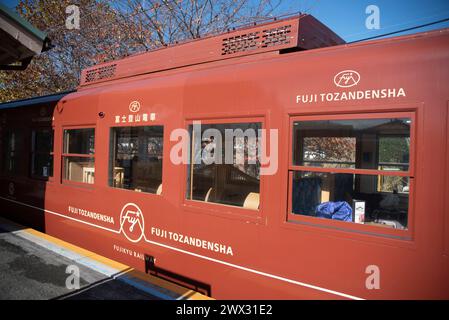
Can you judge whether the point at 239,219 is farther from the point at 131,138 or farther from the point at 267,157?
the point at 131,138

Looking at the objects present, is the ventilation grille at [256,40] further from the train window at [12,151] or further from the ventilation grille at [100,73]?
the train window at [12,151]

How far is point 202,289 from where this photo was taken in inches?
148

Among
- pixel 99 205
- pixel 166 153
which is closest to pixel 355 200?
pixel 166 153

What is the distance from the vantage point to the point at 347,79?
293 cm

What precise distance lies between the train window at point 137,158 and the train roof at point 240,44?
91 centimetres

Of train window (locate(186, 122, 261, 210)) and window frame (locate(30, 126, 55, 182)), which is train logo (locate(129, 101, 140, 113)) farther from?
window frame (locate(30, 126, 55, 182))

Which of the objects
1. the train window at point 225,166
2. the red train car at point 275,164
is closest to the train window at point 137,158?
the red train car at point 275,164

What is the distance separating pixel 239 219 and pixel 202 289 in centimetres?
92

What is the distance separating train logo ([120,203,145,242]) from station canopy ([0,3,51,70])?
271 cm

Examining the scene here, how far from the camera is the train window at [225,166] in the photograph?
3.58m

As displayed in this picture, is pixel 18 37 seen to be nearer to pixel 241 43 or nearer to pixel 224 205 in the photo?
pixel 241 43

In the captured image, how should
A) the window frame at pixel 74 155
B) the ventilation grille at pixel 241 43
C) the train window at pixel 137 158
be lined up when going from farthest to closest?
the window frame at pixel 74 155
the train window at pixel 137 158
the ventilation grille at pixel 241 43

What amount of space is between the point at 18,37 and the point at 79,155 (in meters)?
1.79
